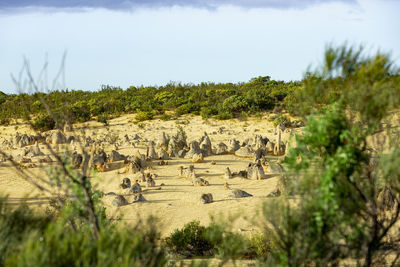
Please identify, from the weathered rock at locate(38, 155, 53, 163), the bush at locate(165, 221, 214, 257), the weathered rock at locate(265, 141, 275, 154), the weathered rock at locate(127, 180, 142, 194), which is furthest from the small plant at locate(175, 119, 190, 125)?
the bush at locate(165, 221, 214, 257)

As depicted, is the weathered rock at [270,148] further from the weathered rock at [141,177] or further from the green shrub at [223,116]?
the green shrub at [223,116]

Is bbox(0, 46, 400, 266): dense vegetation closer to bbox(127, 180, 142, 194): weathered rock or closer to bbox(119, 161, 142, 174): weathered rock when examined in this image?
bbox(127, 180, 142, 194): weathered rock

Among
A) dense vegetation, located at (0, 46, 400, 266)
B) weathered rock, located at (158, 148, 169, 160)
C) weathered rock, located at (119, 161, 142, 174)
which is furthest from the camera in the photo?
weathered rock, located at (158, 148, 169, 160)

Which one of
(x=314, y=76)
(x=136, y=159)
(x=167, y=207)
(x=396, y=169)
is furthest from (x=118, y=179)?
(x=396, y=169)

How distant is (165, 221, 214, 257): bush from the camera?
9320mm

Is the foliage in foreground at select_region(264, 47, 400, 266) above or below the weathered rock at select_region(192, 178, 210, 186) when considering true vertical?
above

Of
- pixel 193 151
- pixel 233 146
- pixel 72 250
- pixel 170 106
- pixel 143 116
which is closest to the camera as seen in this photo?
pixel 72 250

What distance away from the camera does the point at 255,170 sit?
15.5 meters

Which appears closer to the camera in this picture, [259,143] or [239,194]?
[239,194]

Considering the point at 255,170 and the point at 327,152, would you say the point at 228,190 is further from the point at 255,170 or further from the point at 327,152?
the point at 327,152

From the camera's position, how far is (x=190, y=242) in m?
9.55

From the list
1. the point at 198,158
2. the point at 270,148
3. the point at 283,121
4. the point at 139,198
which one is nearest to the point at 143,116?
the point at 283,121

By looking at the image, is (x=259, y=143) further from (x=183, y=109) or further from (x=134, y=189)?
(x=183, y=109)

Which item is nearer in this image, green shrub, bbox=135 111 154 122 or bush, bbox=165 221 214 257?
bush, bbox=165 221 214 257
